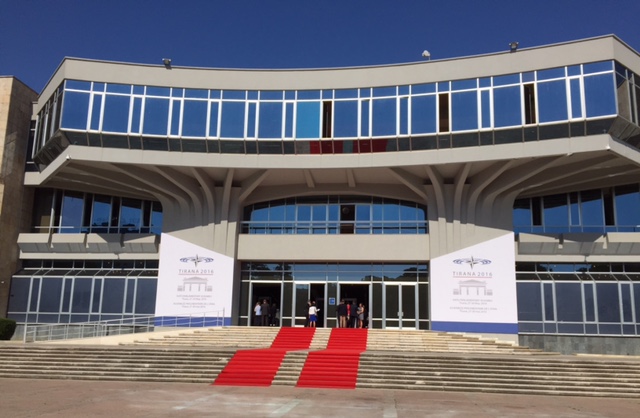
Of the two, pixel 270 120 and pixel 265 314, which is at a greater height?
pixel 270 120

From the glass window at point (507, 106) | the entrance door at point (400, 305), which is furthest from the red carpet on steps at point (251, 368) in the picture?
the glass window at point (507, 106)

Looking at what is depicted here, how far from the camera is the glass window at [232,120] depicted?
27312 mm

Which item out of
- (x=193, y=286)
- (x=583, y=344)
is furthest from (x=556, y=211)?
(x=193, y=286)

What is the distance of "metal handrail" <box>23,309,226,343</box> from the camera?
28.5 metres

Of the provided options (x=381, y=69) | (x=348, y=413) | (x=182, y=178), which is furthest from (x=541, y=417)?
(x=182, y=178)

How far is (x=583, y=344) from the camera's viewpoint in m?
25.8

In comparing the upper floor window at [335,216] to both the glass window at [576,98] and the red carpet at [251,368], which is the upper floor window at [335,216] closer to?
the glass window at [576,98]

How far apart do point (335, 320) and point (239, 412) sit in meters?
17.1

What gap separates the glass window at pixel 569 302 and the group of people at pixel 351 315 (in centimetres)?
907

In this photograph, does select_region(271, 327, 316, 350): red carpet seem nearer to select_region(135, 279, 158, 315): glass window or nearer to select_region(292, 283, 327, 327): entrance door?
select_region(292, 283, 327, 327): entrance door

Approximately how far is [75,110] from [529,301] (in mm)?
23015

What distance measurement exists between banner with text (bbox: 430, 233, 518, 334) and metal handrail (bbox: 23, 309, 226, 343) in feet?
35.2

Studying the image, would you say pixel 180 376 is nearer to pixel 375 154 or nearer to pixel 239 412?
pixel 239 412

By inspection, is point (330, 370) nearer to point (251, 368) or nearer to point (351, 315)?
point (251, 368)
